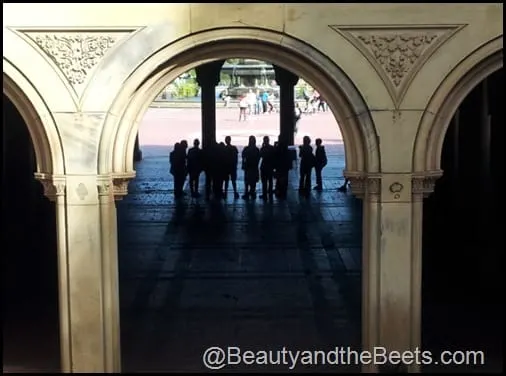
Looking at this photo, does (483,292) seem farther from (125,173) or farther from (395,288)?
(125,173)

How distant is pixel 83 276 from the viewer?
7.16 m

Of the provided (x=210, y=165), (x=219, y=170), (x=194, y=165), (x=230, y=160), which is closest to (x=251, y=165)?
(x=230, y=160)

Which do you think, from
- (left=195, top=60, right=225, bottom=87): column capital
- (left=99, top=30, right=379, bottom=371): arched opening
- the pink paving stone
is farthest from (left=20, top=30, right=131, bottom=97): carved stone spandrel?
the pink paving stone

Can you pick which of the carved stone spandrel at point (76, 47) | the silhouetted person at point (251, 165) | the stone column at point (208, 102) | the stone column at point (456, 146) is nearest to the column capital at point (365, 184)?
the carved stone spandrel at point (76, 47)

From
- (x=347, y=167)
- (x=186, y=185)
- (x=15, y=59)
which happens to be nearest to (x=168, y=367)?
(x=347, y=167)

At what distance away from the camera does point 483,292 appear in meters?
10.9

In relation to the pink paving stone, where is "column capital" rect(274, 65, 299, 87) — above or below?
above

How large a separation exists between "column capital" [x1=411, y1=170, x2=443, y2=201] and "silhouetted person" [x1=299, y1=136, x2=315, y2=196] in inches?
456

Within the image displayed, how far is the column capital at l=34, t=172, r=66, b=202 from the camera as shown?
23.1 ft

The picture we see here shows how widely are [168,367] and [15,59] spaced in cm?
345

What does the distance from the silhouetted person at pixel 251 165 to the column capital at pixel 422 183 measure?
10.8 meters

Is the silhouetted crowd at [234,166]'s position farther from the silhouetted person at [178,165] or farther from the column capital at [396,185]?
the column capital at [396,185]

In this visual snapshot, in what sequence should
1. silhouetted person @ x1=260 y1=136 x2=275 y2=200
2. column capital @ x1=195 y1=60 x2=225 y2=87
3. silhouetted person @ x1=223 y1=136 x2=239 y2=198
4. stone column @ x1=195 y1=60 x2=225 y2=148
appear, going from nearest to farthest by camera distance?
1. silhouetted person @ x1=260 y1=136 x2=275 y2=200
2. silhouetted person @ x1=223 y1=136 x2=239 y2=198
3. column capital @ x1=195 y1=60 x2=225 y2=87
4. stone column @ x1=195 y1=60 x2=225 y2=148

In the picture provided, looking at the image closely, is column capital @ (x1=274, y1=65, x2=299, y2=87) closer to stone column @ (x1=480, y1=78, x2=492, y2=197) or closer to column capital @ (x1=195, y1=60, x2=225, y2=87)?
column capital @ (x1=195, y1=60, x2=225, y2=87)
